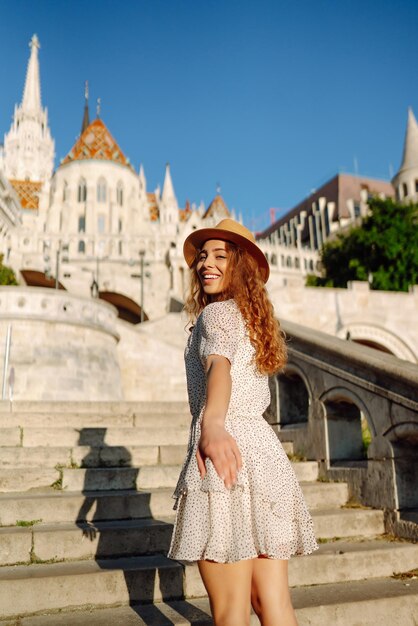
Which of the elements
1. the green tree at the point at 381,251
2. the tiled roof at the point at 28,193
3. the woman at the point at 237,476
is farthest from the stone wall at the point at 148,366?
the tiled roof at the point at 28,193

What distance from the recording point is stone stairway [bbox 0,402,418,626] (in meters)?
2.57

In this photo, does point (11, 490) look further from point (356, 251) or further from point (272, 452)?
point (356, 251)

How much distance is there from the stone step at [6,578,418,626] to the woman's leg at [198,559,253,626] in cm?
94

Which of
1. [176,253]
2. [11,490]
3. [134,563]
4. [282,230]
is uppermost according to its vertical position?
[282,230]

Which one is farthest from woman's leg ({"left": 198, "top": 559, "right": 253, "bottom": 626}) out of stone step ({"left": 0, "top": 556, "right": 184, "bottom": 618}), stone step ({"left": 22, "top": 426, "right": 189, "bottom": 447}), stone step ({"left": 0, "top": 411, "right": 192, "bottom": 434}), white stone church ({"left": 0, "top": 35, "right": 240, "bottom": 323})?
white stone church ({"left": 0, "top": 35, "right": 240, "bottom": 323})

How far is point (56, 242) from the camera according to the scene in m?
44.0

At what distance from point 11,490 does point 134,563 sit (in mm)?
1413

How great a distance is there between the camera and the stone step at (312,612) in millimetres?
2410

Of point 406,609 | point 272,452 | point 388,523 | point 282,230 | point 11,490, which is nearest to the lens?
point 272,452

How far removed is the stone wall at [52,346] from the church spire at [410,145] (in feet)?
148

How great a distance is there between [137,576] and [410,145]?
2140 inches

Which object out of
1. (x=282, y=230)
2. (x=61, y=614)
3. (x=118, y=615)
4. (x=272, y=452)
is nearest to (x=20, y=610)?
(x=61, y=614)

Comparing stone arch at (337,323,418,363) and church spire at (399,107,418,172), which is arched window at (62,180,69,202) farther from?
stone arch at (337,323,418,363)

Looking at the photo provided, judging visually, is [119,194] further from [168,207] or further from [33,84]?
[33,84]
